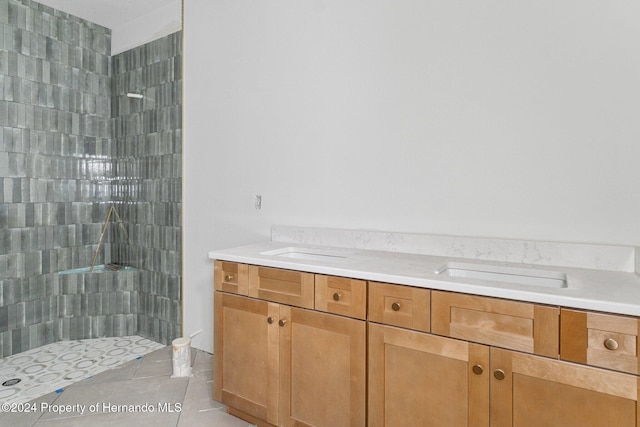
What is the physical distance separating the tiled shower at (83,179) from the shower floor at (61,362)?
12 centimetres

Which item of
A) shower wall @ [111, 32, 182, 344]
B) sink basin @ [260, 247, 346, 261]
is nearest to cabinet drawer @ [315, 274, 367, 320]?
sink basin @ [260, 247, 346, 261]

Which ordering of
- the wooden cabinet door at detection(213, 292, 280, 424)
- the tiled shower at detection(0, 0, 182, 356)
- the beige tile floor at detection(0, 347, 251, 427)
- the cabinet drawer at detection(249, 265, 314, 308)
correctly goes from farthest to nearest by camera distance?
1. the tiled shower at detection(0, 0, 182, 356)
2. the beige tile floor at detection(0, 347, 251, 427)
3. the wooden cabinet door at detection(213, 292, 280, 424)
4. the cabinet drawer at detection(249, 265, 314, 308)

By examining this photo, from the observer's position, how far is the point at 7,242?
2.99m

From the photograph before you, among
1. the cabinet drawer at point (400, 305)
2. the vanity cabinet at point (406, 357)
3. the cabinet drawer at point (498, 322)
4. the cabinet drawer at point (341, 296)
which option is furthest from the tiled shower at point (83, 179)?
the cabinet drawer at point (498, 322)

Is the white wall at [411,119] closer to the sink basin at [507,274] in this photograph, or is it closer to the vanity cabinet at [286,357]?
the sink basin at [507,274]

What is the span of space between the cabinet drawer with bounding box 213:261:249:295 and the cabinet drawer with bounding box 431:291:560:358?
99cm

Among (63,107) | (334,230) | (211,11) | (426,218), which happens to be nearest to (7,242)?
(63,107)

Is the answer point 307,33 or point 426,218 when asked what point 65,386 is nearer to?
point 426,218

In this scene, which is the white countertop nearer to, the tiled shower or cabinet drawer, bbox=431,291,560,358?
cabinet drawer, bbox=431,291,560,358

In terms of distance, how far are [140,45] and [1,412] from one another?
3001 millimetres

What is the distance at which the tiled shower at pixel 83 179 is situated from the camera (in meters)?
3.03

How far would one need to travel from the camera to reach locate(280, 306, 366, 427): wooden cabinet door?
158 cm

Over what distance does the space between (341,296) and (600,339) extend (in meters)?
0.92

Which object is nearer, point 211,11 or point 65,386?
point 65,386
